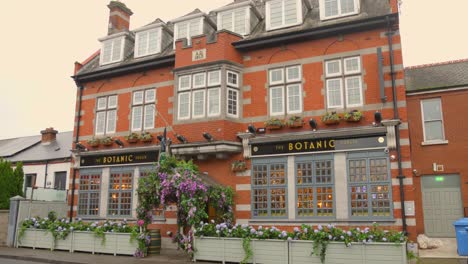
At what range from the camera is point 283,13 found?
17.3 meters

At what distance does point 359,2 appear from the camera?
15922 millimetres

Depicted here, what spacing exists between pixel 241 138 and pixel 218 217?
3318 mm

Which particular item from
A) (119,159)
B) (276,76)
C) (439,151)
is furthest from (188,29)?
(439,151)

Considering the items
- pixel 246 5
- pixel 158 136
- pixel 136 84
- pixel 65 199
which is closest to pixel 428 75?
pixel 246 5

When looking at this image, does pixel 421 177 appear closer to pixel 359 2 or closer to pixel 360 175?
pixel 360 175

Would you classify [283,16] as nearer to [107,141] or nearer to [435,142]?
[435,142]

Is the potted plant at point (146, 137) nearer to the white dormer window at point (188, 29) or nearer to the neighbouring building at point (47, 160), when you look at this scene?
the white dormer window at point (188, 29)

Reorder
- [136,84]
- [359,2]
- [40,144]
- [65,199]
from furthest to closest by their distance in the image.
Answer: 1. [40,144]
2. [65,199]
3. [136,84]
4. [359,2]

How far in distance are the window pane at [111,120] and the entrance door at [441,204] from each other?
14.7 meters

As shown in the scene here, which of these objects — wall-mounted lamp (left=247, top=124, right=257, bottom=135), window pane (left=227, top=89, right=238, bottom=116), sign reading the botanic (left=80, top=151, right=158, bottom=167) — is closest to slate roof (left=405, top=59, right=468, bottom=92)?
wall-mounted lamp (left=247, top=124, right=257, bottom=135)

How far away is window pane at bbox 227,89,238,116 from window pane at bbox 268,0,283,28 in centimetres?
340

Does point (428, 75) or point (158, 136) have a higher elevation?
point (428, 75)

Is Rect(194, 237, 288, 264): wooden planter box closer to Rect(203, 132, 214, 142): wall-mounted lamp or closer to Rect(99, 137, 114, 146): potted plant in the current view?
Rect(203, 132, 214, 142): wall-mounted lamp

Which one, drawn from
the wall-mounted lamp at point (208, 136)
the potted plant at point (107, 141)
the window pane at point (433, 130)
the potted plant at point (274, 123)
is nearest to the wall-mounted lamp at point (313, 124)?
the potted plant at point (274, 123)
